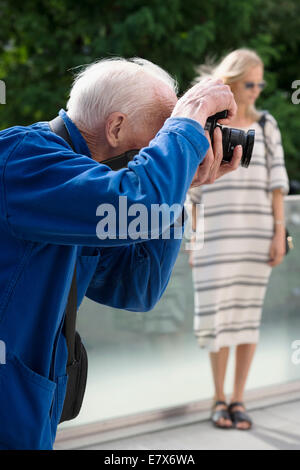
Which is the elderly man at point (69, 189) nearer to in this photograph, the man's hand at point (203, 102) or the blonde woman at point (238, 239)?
the man's hand at point (203, 102)

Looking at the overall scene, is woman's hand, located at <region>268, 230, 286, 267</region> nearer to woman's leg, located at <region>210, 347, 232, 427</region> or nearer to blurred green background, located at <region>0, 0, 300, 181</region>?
woman's leg, located at <region>210, 347, 232, 427</region>

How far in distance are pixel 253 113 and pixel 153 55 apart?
25.2ft

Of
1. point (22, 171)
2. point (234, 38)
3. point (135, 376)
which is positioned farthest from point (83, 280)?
point (234, 38)

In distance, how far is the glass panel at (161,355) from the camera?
374cm

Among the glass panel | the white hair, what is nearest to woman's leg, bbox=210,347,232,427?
the glass panel

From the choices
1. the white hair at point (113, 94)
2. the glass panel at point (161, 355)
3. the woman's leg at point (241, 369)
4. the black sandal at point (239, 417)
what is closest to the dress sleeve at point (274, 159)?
the glass panel at point (161, 355)

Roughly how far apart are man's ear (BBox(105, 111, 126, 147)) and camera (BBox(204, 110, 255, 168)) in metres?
0.19

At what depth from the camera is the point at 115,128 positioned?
1.54 metres

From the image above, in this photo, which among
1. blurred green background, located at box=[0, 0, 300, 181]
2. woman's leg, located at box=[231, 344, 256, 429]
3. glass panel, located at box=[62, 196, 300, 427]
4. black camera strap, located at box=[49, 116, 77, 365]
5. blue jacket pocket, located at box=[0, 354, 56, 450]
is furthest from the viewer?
blurred green background, located at box=[0, 0, 300, 181]

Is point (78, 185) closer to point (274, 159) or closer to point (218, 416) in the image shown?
point (274, 159)

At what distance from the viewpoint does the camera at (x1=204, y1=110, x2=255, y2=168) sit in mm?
1468

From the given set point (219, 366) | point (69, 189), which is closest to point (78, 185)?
point (69, 189)

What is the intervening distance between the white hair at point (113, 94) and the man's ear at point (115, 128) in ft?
0.03
